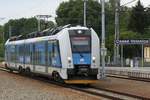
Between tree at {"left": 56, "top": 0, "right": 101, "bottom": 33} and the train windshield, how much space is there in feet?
220

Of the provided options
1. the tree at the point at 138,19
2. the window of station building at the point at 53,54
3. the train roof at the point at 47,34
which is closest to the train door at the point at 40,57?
the train roof at the point at 47,34

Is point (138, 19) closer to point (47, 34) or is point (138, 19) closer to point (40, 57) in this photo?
point (40, 57)

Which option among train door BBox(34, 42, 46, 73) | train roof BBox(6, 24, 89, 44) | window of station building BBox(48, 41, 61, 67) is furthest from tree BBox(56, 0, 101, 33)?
window of station building BBox(48, 41, 61, 67)

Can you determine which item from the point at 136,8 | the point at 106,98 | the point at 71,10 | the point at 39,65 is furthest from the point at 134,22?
the point at 106,98

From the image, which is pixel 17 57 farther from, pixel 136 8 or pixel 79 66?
pixel 136 8

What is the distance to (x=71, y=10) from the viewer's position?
10069cm

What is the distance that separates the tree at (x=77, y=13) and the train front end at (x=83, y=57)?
67.0 meters

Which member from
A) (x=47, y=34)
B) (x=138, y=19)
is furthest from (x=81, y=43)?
(x=138, y=19)

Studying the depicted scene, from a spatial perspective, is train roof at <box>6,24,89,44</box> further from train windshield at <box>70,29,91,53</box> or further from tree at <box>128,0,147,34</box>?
tree at <box>128,0,147,34</box>

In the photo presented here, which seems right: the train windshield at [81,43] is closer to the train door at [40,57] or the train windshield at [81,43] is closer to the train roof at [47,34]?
the train roof at [47,34]

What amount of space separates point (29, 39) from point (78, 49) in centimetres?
926

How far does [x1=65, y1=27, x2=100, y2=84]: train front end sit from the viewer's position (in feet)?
88.1

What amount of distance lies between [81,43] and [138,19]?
276ft

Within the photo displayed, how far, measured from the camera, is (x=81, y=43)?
89.8ft
